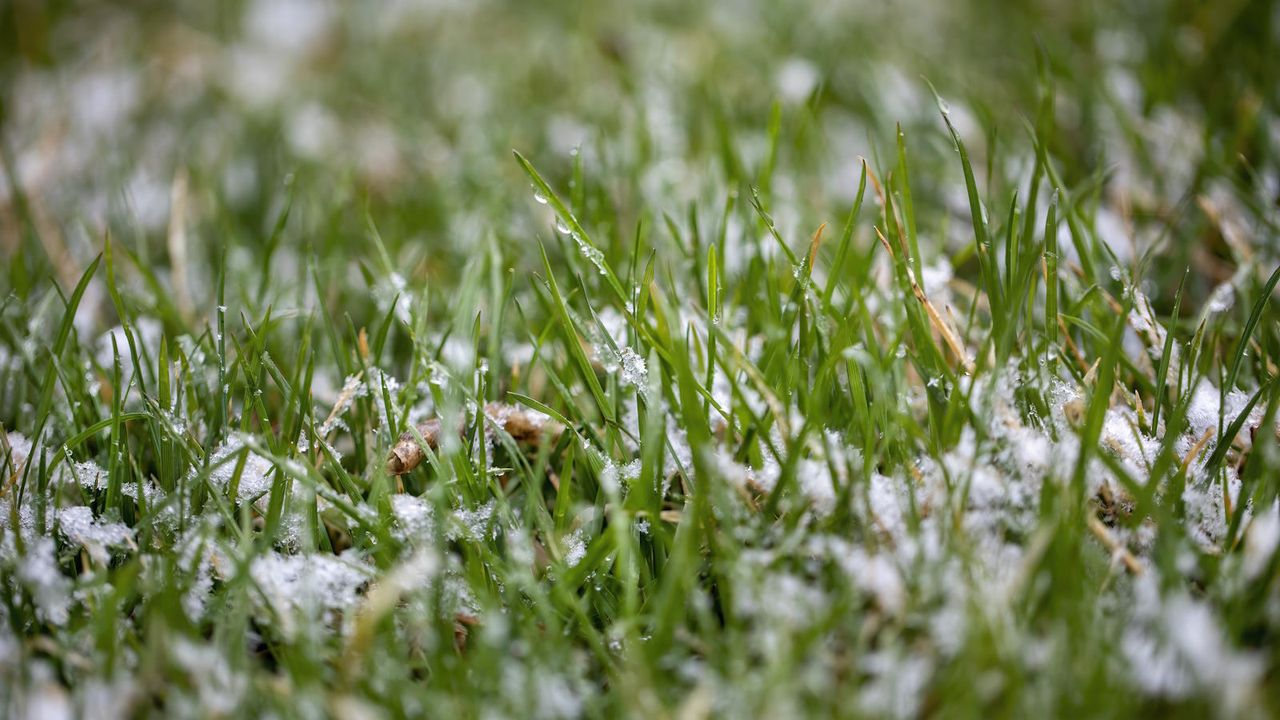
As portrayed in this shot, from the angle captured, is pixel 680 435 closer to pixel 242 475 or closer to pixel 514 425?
pixel 514 425

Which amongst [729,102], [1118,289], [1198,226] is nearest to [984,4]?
[729,102]

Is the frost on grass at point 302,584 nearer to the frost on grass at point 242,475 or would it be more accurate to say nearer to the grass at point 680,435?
the grass at point 680,435

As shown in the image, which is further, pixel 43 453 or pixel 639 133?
pixel 639 133

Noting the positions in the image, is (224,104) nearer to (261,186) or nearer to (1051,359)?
(261,186)

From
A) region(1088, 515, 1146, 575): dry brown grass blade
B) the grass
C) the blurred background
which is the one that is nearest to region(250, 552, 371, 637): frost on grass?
the grass

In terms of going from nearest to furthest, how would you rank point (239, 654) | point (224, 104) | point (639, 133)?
point (239, 654)
point (639, 133)
point (224, 104)

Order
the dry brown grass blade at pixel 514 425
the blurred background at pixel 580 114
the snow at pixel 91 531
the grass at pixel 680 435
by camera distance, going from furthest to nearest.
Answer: the blurred background at pixel 580 114
the dry brown grass blade at pixel 514 425
the snow at pixel 91 531
the grass at pixel 680 435

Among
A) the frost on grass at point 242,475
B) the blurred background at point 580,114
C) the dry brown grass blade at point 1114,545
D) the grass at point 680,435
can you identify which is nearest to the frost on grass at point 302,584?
the grass at point 680,435

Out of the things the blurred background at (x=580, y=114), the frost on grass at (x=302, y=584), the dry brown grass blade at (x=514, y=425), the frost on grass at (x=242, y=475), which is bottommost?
the frost on grass at (x=302, y=584)
